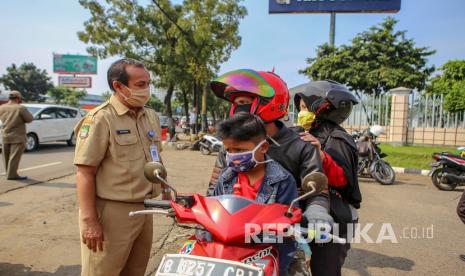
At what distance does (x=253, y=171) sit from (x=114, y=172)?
2.82 ft

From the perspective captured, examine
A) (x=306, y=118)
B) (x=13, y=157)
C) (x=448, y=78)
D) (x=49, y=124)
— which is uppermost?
(x=448, y=78)

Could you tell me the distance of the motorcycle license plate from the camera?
125cm

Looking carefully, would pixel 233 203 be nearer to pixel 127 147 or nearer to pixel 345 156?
pixel 345 156

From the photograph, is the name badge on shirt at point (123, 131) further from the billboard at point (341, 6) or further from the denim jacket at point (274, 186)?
the billboard at point (341, 6)

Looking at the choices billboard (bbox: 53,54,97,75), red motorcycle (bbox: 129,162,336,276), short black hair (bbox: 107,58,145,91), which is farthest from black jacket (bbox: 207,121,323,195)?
billboard (bbox: 53,54,97,75)

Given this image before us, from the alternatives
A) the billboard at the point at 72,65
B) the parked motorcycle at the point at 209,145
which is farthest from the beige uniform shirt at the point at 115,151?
the billboard at the point at 72,65

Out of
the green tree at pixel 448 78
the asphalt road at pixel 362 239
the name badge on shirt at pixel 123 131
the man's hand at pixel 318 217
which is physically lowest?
the asphalt road at pixel 362 239

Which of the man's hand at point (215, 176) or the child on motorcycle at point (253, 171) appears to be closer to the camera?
the child on motorcycle at point (253, 171)

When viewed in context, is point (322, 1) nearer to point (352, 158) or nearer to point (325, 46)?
point (325, 46)

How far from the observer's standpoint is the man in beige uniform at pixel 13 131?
23.0 feet

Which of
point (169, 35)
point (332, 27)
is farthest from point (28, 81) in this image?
point (332, 27)

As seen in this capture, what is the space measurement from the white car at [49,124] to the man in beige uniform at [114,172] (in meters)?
11.5

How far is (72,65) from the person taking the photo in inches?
1747

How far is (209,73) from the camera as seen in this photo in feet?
54.3
